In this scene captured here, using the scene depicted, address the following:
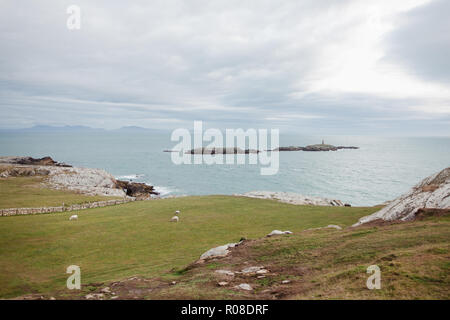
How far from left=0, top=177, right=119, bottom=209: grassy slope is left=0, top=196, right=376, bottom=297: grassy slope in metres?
9.17

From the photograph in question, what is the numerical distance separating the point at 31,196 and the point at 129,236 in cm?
3713

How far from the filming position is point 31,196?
169ft

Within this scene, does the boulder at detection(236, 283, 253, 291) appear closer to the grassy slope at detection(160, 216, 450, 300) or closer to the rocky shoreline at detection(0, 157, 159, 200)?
the grassy slope at detection(160, 216, 450, 300)

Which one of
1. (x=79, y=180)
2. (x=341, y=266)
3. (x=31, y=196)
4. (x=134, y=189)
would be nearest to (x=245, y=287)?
(x=341, y=266)

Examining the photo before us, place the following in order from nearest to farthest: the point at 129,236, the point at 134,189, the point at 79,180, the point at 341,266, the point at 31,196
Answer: the point at 341,266 < the point at 129,236 < the point at 31,196 < the point at 79,180 < the point at 134,189

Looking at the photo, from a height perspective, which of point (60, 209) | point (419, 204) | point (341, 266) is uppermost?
point (419, 204)

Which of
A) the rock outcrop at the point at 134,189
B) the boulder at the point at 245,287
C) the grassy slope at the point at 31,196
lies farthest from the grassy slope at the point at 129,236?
the rock outcrop at the point at 134,189

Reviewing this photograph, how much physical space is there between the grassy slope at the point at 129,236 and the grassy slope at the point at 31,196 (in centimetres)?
917

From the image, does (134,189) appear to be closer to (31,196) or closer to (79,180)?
(79,180)

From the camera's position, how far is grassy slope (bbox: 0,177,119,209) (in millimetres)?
43469

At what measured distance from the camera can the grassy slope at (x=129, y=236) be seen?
1859 centimetres

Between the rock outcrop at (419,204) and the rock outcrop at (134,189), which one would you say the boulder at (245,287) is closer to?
the rock outcrop at (419,204)

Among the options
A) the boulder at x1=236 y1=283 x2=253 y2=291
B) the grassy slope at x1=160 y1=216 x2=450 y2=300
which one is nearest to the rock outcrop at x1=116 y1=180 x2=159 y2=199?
the grassy slope at x1=160 y1=216 x2=450 y2=300
